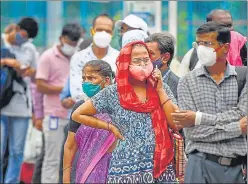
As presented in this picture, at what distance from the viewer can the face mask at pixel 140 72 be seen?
25.4 feet

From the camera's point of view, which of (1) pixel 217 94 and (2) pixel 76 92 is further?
(2) pixel 76 92

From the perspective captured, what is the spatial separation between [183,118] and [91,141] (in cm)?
97

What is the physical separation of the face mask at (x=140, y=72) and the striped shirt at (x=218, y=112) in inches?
18.8

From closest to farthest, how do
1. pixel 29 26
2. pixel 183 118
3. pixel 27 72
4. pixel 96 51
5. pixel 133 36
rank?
pixel 183 118 < pixel 133 36 < pixel 96 51 < pixel 27 72 < pixel 29 26

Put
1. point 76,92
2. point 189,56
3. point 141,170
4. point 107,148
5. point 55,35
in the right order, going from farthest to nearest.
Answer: point 55,35
point 76,92
point 189,56
point 107,148
point 141,170

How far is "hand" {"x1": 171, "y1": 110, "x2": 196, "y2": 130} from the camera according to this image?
25.5ft

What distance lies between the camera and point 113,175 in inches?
305

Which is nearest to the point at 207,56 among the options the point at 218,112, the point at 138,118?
the point at 218,112

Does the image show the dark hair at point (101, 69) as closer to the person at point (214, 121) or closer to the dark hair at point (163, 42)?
the dark hair at point (163, 42)

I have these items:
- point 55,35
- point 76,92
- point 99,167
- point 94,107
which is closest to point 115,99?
point 94,107

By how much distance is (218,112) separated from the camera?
26.4 ft

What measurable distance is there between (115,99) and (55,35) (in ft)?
22.0

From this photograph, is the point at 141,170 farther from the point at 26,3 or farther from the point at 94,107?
the point at 26,3

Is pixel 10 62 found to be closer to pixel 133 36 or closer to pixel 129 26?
pixel 129 26
